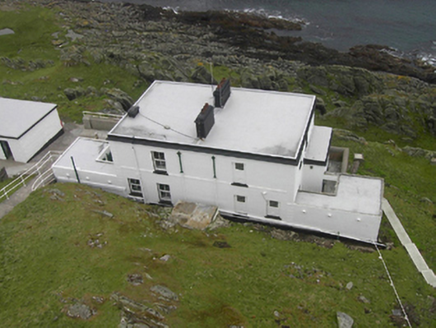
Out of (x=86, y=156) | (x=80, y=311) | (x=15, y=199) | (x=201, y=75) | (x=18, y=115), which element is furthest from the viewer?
(x=201, y=75)

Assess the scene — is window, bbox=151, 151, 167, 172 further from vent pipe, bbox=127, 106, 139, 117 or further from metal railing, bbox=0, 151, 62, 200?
metal railing, bbox=0, 151, 62, 200

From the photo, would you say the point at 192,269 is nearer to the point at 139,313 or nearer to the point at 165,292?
the point at 165,292

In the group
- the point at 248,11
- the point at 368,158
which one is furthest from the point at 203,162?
the point at 248,11

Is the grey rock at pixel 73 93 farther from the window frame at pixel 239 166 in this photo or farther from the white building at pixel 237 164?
the window frame at pixel 239 166

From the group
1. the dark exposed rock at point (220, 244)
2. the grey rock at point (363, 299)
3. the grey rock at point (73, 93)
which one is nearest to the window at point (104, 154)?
the dark exposed rock at point (220, 244)

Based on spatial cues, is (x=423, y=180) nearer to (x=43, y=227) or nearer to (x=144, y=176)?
(x=144, y=176)

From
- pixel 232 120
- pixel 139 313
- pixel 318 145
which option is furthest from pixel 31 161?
pixel 318 145

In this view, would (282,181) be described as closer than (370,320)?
No
